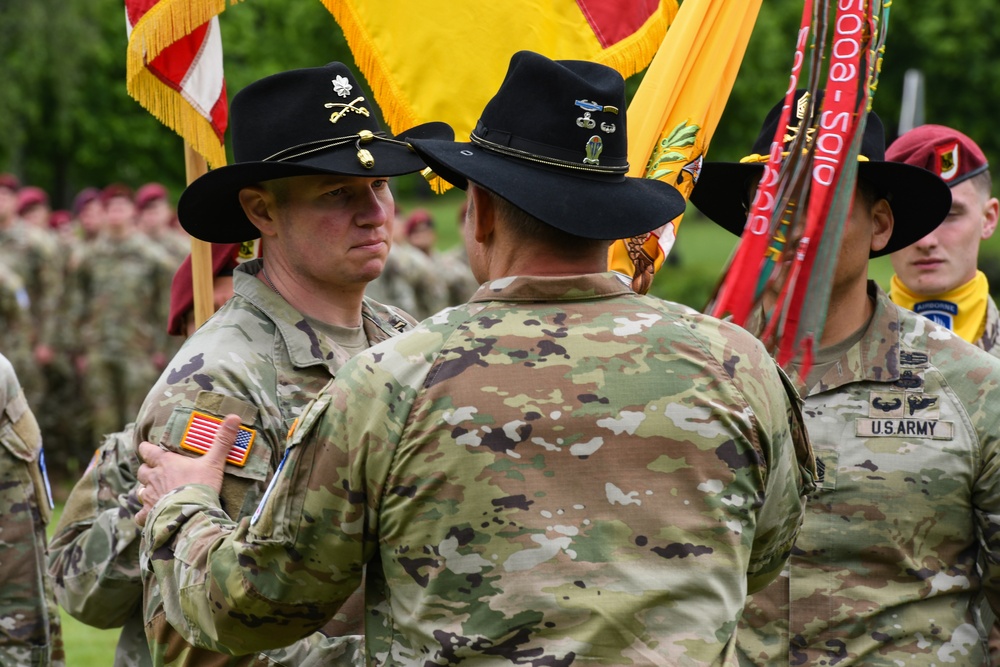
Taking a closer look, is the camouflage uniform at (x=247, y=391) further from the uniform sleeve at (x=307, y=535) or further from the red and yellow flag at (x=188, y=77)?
the red and yellow flag at (x=188, y=77)

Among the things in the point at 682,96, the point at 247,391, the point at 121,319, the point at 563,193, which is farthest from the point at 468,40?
the point at 121,319

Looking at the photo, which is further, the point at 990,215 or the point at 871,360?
the point at 990,215

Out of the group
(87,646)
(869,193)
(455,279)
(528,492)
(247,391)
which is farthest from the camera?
(455,279)

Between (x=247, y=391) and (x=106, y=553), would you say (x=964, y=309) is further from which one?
(x=106, y=553)

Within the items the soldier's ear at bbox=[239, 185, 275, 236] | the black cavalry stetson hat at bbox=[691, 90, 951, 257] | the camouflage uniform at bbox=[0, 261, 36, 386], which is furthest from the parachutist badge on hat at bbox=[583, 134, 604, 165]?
the camouflage uniform at bbox=[0, 261, 36, 386]

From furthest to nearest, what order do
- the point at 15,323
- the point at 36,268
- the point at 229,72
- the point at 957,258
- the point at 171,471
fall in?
the point at 229,72, the point at 36,268, the point at 15,323, the point at 957,258, the point at 171,471

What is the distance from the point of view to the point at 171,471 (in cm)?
319

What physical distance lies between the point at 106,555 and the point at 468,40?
2131mm

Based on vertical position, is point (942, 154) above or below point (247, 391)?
above

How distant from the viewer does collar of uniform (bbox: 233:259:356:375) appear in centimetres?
382

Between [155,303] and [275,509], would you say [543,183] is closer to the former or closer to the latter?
[275,509]

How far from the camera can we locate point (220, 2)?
4.48m

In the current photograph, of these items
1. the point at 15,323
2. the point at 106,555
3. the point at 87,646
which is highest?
the point at 106,555

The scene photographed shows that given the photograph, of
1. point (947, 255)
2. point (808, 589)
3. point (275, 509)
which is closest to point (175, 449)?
point (275, 509)
